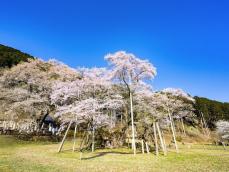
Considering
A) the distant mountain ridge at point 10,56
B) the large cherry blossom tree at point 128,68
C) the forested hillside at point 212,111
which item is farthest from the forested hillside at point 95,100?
the forested hillside at point 212,111

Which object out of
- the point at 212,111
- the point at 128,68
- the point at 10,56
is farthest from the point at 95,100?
the point at 212,111

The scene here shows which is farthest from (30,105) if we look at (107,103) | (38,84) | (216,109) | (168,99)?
(216,109)

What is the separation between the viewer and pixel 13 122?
140 feet

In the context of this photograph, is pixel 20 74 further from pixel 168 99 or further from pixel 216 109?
pixel 216 109

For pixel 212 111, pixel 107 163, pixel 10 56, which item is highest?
pixel 10 56

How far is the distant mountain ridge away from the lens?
2477 inches

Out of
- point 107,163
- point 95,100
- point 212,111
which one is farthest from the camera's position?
point 212,111

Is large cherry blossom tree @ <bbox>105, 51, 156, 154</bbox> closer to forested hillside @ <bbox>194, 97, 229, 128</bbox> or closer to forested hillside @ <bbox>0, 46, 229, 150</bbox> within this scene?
forested hillside @ <bbox>0, 46, 229, 150</bbox>

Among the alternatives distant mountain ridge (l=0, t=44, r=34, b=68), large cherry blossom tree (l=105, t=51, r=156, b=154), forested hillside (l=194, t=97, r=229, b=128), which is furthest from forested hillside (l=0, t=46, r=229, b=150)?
forested hillside (l=194, t=97, r=229, b=128)

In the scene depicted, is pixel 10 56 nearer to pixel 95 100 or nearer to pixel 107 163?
pixel 95 100

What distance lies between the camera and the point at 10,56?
2542 inches

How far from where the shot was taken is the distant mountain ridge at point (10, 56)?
206 feet

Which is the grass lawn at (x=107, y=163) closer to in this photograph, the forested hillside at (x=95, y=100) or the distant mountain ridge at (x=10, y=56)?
the forested hillside at (x=95, y=100)

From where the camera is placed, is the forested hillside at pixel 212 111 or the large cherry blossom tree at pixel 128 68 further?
the forested hillside at pixel 212 111
